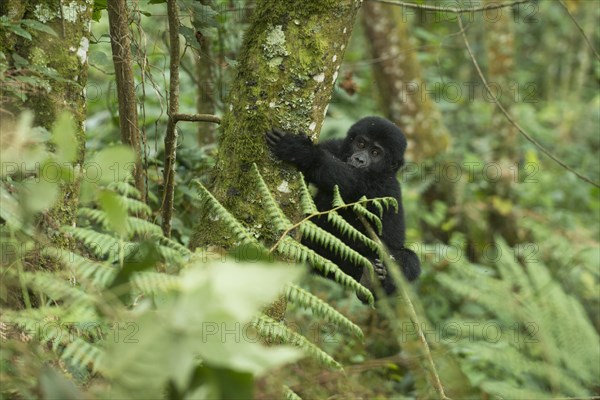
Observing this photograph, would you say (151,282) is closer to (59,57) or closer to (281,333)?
(281,333)

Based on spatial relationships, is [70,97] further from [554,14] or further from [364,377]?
[554,14]

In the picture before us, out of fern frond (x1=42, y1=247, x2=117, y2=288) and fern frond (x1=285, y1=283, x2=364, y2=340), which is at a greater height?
fern frond (x1=285, y1=283, x2=364, y2=340)

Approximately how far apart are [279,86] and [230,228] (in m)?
0.78

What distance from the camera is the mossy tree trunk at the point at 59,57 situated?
109 inches

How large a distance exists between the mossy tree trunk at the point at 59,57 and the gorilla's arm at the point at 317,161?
85cm

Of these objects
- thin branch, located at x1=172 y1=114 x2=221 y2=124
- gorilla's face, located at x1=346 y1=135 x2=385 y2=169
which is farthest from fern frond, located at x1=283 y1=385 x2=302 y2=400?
gorilla's face, located at x1=346 y1=135 x2=385 y2=169

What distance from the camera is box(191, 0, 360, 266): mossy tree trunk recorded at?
3.01m

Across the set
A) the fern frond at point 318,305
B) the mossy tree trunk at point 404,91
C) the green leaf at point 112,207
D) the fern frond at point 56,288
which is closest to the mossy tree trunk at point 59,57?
the fern frond at point 56,288

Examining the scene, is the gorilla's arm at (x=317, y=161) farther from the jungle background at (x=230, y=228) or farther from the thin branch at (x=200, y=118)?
the thin branch at (x=200, y=118)

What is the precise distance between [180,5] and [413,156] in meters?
5.44

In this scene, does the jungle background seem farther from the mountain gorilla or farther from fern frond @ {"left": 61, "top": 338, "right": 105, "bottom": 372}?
the mountain gorilla

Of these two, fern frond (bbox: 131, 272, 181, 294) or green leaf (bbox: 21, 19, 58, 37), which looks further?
green leaf (bbox: 21, 19, 58, 37)

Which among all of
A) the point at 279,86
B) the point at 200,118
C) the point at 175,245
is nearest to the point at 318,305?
the point at 175,245

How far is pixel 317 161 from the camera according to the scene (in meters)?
3.95
